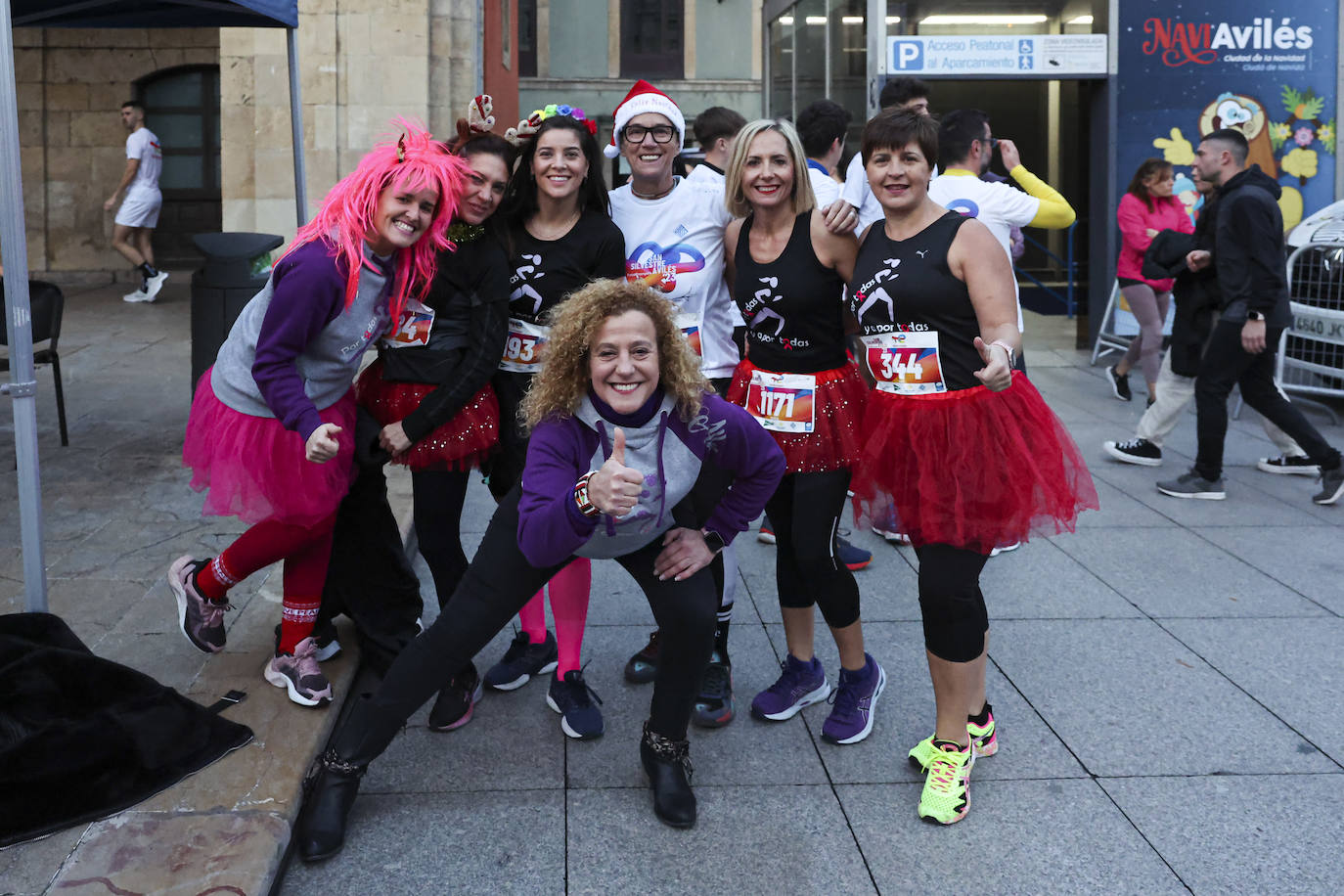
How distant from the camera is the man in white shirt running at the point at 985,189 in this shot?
4479 millimetres

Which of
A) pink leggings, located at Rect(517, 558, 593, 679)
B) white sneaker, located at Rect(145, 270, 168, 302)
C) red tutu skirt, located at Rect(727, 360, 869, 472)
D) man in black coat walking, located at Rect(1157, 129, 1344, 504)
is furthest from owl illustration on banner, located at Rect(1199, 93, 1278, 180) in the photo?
white sneaker, located at Rect(145, 270, 168, 302)

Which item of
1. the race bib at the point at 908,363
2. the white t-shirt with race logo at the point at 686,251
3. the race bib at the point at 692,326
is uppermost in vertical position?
the white t-shirt with race logo at the point at 686,251

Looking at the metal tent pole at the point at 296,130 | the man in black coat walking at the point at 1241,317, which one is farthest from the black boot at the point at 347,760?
the man in black coat walking at the point at 1241,317

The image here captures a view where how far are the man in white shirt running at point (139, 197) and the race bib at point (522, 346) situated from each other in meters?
10.8

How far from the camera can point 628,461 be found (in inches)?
120

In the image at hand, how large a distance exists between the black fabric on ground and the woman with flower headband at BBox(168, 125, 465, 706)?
408 mm

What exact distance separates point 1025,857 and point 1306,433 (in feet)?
15.0

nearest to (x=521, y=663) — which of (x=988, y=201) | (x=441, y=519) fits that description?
(x=441, y=519)

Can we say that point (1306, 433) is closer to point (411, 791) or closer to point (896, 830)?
point (896, 830)

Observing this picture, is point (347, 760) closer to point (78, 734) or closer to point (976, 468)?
point (78, 734)

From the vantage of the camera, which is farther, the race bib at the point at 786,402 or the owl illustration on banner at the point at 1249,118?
the owl illustration on banner at the point at 1249,118

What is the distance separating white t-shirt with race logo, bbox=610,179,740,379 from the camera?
12.8 ft

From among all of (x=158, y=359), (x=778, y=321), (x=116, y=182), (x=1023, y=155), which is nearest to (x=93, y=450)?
(x=158, y=359)

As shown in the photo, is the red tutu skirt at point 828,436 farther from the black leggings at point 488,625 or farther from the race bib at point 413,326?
the race bib at point 413,326
